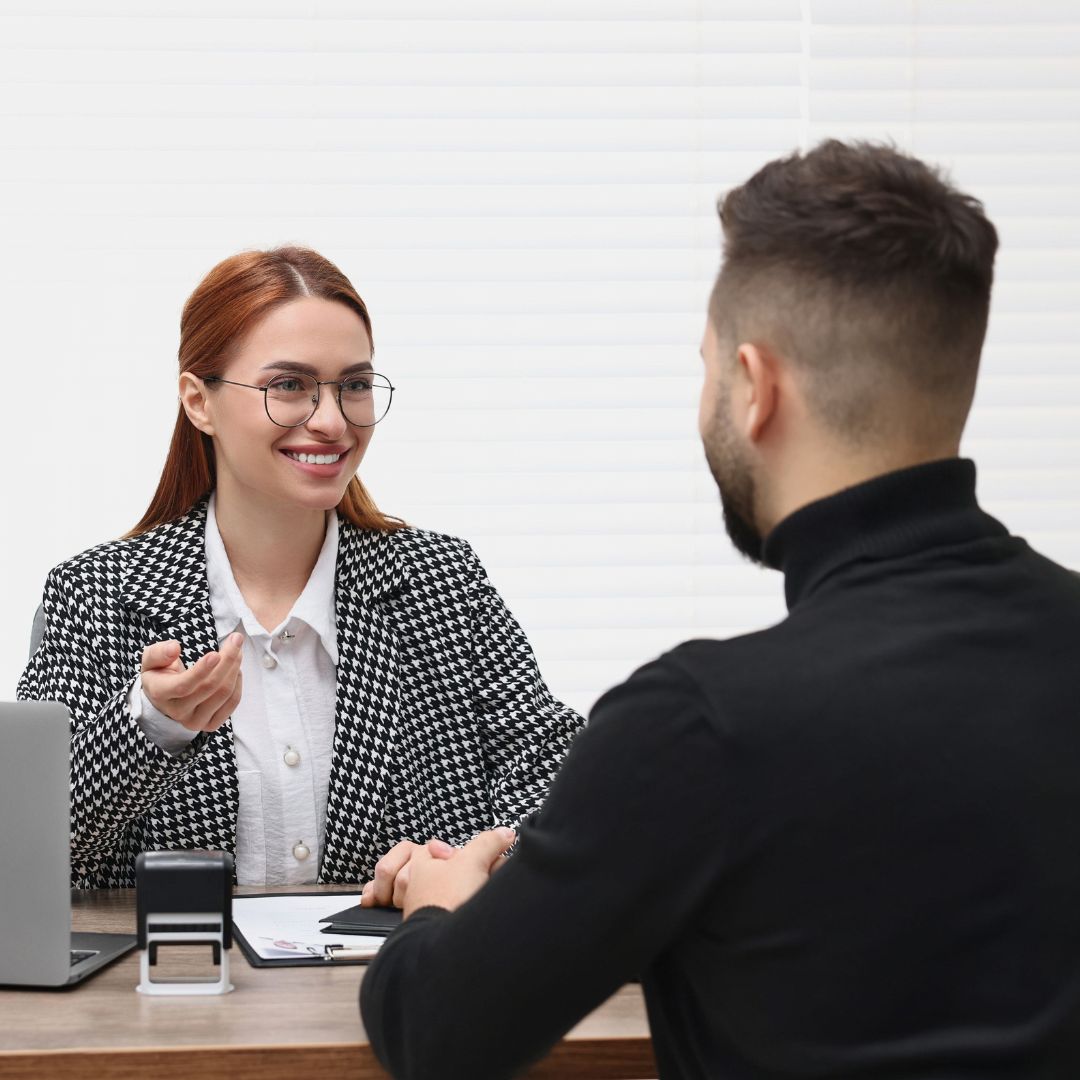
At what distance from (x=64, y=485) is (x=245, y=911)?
1389mm

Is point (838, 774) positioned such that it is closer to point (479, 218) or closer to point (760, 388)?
point (760, 388)

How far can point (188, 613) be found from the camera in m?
2.04

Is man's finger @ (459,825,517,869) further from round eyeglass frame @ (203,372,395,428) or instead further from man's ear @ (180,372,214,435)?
man's ear @ (180,372,214,435)

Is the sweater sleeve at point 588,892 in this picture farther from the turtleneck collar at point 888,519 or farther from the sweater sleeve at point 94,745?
the sweater sleeve at point 94,745

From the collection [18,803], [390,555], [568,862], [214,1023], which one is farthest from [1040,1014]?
[390,555]

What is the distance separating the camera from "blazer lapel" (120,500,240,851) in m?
1.95

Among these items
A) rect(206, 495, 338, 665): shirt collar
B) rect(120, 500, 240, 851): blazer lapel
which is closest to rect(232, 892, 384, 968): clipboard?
rect(120, 500, 240, 851): blazer lapel

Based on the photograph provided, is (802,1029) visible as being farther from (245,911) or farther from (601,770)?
(245,911)

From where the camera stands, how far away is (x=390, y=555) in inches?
85.9

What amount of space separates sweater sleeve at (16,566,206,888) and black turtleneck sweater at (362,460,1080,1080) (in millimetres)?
902

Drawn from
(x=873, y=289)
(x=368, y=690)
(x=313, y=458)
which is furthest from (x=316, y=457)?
(x=873, y=289)

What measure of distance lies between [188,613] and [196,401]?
0.34 meters

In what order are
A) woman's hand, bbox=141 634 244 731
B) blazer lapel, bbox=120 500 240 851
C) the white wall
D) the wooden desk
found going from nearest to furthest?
the wooden desk
woman's hand, bbox=141 634 244 731
blazer lapel, bbox=120 500 240 851
the white wall

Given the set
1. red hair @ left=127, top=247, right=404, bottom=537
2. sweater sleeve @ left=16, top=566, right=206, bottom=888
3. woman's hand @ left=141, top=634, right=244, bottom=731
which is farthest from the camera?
red hair @ left=127, top=247, right=404, bottom=537
